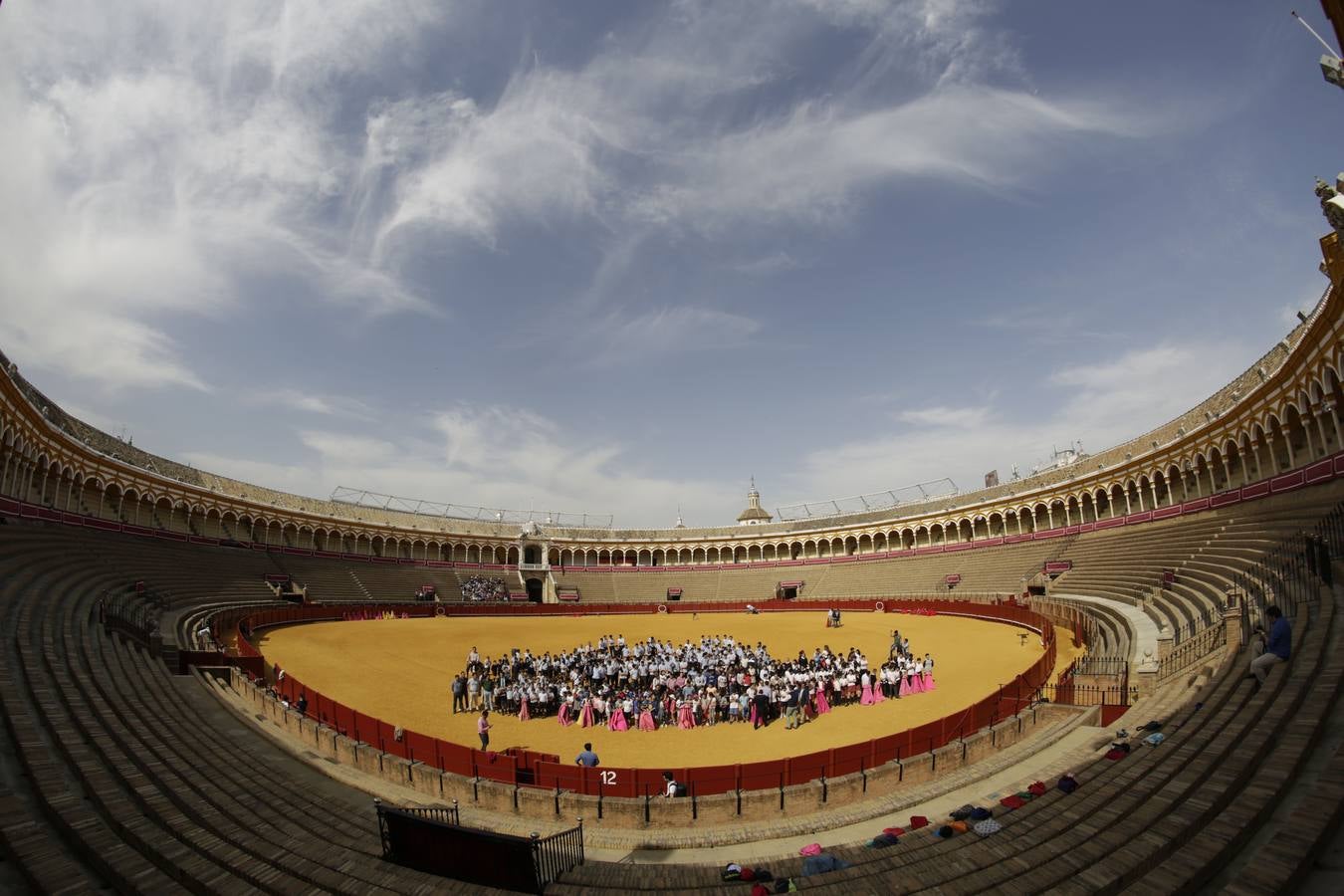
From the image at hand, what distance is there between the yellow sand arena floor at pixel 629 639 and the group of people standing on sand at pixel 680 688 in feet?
1.81

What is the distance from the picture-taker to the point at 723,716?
2147 centimetres

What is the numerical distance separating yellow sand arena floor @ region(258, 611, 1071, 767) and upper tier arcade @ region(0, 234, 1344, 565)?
13572 millimetres

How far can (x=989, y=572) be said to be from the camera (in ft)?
167

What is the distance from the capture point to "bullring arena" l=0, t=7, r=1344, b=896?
7.53 m

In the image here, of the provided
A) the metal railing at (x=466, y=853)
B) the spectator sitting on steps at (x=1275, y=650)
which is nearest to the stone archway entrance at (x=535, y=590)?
the metal railing at (x=466, y=853)

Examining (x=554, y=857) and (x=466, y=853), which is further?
(x=554, y=857)

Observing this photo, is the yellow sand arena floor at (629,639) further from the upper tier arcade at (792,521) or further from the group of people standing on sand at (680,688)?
the upper tier arcade at (792,521)

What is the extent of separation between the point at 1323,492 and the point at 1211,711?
61.2ft

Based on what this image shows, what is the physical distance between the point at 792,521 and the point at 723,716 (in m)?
61.8

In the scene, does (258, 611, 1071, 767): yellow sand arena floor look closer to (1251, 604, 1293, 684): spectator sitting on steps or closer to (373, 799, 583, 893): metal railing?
(373, 799, 583, 893): metal railing

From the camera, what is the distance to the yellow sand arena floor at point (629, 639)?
757 inches

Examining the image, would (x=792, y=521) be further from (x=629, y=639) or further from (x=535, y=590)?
(x=629, y=639)

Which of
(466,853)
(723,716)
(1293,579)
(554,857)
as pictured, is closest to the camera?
(466,853)

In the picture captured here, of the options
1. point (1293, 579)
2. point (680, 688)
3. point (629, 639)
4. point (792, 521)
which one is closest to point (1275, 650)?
point (1293, 579)
